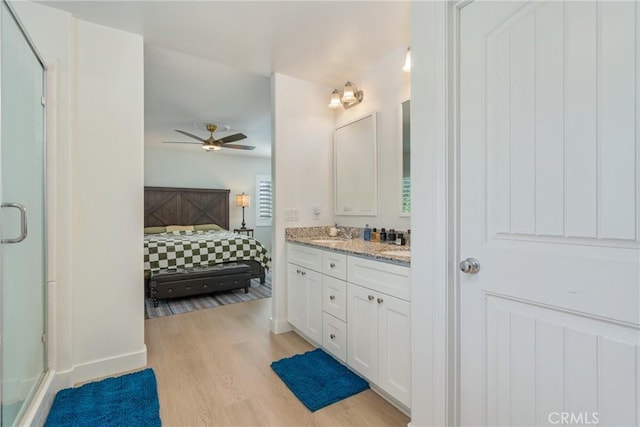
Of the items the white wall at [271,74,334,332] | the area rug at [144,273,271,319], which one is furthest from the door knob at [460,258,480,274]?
the area rug at [144,273,271,319]

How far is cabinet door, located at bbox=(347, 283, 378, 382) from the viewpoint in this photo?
1.78 m

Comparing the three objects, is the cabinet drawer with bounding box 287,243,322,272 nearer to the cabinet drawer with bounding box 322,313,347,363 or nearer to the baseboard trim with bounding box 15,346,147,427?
the cabinet drawer with bounding box 322,313,347,363

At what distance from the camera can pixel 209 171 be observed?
6.47 metres

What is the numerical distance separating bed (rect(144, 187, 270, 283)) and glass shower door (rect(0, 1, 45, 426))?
6.46ft

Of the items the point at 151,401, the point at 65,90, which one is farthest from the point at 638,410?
the point at 65,90

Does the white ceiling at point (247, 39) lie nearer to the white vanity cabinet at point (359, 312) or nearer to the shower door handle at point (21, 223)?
the shower door handle at point (21, 223)

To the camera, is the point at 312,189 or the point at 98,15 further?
the point at 312,189

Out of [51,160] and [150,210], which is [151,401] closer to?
[51,160]

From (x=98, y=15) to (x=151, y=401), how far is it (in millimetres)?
2346

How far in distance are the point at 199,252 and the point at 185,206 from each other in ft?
8.21

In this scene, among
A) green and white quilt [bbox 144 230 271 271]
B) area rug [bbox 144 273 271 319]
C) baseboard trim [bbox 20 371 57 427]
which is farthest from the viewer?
green and white quilt [bbox 144 230 271 271]

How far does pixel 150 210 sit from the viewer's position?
569 centimetres

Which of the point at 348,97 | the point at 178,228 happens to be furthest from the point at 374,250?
the point at 178,228

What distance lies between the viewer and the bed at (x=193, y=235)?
3.73m
